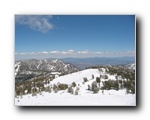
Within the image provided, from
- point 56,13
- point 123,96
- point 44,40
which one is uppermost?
point 56,13

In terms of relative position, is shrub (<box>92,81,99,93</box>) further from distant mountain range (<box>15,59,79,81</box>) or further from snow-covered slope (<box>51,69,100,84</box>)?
distant mountain range (<box>15,59,79,81</box>)

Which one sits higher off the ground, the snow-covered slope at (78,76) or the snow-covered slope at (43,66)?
the snow-covered slope at (43,66)

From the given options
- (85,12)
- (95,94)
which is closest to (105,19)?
(85,12)

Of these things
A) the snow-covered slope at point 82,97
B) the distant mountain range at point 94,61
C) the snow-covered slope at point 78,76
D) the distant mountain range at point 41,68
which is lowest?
the snow-covered slope at point 82,97

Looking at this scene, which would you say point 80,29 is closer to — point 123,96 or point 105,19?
point 105,19

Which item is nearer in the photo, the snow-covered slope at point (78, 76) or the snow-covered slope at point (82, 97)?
the snow-covered slope at point (82, 97)

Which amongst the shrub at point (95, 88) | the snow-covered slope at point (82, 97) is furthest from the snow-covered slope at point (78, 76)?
the shrub at point (95, 88)

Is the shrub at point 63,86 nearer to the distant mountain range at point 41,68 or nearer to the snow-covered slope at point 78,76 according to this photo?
the snow-covered slope at point 78,76
